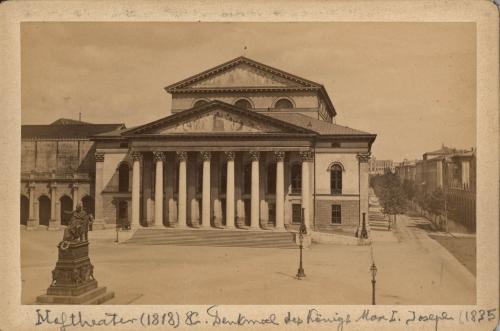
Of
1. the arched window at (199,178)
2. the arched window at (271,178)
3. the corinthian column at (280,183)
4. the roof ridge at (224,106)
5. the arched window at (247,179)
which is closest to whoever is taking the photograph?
the roof ridge at (224,106)

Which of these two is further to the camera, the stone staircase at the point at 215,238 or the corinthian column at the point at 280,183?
the corinthian column at the point at 280,183

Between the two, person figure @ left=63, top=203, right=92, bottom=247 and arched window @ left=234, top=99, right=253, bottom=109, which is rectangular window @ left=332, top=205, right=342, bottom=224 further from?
person figure @ left=63, top=203, right=92, bottom=247

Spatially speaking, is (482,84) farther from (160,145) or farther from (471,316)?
(160,145)

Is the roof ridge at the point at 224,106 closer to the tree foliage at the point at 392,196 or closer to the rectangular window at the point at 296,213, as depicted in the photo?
the rectangular window at the point at 296,213

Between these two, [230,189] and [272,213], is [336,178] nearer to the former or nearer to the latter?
[272,213]

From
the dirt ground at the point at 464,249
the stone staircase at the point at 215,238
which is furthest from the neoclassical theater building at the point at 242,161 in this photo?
the dirt ground at the point at 464,249

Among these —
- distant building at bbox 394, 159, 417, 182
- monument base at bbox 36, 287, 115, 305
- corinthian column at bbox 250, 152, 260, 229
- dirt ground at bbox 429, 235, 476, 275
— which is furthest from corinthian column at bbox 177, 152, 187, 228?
dirt ground at bbox 429, 235, 476, 275

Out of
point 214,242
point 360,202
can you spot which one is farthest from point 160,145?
point 360,202

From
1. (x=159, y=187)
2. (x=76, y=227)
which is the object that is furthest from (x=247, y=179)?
(x=76, y=227)
